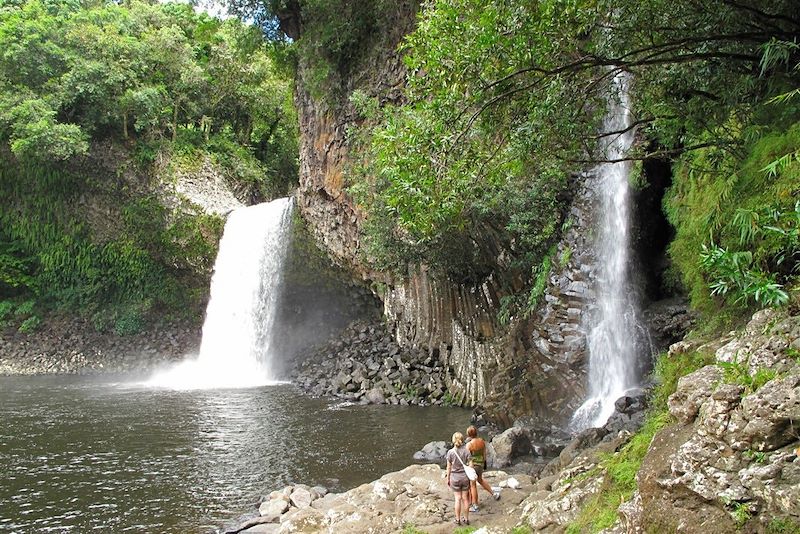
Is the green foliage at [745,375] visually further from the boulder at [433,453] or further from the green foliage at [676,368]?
the boulder at [433,453]

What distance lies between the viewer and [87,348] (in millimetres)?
28750

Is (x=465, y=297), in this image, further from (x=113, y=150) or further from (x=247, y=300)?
(x=113, y=150)

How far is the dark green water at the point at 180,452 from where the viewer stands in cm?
926

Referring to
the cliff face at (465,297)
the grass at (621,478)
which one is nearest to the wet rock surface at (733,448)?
the grass at (621,478)

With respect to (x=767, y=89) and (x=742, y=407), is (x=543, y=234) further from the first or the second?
(x=742, y=407)

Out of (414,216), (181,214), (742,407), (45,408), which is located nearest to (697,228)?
(414,216)

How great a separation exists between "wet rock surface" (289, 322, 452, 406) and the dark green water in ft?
3.36

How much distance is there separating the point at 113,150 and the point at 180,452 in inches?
773

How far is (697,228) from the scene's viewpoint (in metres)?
7.76

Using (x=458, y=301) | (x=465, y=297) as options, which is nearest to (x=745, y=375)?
(x=465, y=297)

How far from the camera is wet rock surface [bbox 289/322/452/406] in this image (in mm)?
18375

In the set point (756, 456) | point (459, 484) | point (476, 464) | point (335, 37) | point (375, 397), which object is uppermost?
point (335, 37)

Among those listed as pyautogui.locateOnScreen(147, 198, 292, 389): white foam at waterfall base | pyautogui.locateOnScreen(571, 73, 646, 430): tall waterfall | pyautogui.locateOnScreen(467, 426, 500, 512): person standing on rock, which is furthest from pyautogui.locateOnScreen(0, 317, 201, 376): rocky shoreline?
pyautogui.locateOnScreen(467, 426, 500, 512): person standing on rock

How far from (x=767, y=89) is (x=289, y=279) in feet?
69.8
